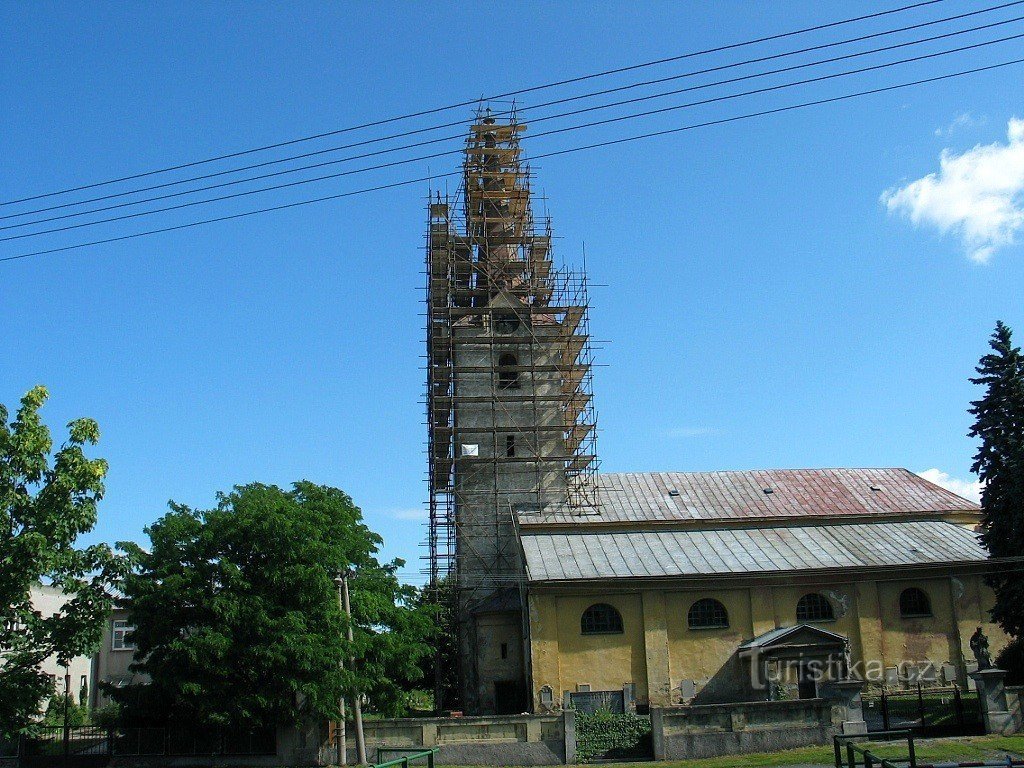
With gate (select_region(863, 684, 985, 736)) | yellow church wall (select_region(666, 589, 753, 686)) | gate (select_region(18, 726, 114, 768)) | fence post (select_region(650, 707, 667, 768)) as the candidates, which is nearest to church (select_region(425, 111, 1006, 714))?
yellow church wall (select_region(666, 589, 753, 686))

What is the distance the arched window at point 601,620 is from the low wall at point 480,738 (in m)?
6.99

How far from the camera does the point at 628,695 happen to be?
102ft

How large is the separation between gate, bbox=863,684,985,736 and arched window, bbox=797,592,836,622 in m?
4.77

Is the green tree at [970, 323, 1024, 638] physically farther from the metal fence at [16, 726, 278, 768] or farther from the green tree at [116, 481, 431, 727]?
the metal fence at [16, 726, 278, 768]

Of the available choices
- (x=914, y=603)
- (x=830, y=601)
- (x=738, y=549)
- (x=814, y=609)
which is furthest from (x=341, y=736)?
(x=914, y=603)

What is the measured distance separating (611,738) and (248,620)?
10497mm

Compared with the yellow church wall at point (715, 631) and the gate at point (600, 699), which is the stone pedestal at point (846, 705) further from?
the gate at point (600, 699)

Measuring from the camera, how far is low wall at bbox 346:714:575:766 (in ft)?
81.5

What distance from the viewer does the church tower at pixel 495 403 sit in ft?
118

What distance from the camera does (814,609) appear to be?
33.5 metres

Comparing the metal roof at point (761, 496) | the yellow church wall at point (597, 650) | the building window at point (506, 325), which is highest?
the building window at point (506, 325)

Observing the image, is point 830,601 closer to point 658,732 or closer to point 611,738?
point 658,732

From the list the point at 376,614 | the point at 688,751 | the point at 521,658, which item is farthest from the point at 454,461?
the point at 688,751

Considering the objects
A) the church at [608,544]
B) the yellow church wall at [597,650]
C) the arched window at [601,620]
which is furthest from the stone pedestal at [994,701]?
the arched window at [601,620]
